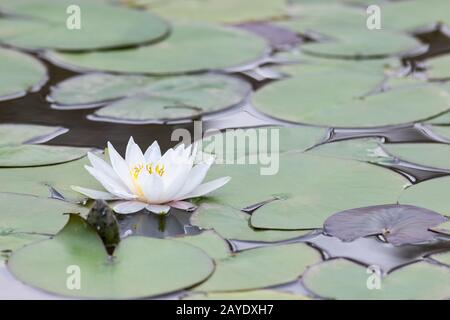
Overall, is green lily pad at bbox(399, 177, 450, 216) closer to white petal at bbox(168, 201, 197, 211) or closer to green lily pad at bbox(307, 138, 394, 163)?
green lily pad at bbox(307, 138, 394, 163)

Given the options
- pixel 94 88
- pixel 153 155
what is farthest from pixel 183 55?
pixel 153 155

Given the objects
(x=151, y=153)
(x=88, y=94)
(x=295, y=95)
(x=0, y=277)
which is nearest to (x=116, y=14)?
(x=88, y=94)

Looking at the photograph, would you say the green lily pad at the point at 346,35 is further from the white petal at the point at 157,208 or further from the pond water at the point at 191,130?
the white petal at the point at 157,208

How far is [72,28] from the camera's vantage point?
4.00 metres

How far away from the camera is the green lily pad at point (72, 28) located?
3865 millimetres

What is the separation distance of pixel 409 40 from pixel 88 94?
4.70 ft

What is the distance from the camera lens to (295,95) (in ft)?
10.9

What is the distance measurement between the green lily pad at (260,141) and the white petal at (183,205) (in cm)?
30

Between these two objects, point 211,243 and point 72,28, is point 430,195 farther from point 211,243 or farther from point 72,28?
point 72,28

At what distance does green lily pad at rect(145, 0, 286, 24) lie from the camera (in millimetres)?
4301

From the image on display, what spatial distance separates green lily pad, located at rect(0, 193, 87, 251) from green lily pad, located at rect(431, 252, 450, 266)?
88 cm

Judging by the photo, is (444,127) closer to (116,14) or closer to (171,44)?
(171,44)

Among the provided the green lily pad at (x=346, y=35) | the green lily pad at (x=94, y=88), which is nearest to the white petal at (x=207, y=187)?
the green lily pad at (x=94, y=88)
